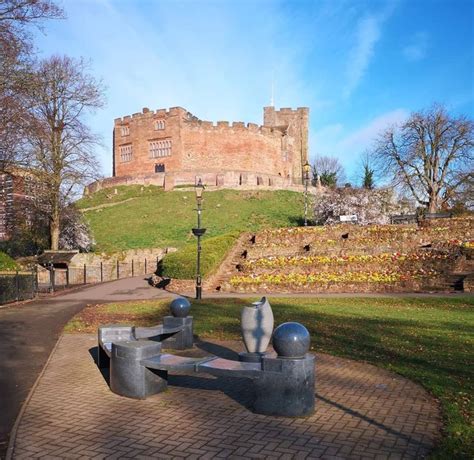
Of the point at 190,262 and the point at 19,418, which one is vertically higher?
the point at 190,262

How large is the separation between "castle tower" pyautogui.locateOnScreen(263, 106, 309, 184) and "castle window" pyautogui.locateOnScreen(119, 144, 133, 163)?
20833mm

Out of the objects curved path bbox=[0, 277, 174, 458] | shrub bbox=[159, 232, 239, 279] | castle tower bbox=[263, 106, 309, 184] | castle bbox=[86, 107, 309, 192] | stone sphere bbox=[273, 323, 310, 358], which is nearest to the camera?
stone sphere bbox=[273, 323, 310, 358]

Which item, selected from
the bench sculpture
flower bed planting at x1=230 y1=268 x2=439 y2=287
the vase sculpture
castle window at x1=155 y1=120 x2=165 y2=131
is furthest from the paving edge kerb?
castle window at x1=155 y1=120 x2=165 y2=131

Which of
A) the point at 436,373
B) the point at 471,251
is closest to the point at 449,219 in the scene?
the point at 471,251

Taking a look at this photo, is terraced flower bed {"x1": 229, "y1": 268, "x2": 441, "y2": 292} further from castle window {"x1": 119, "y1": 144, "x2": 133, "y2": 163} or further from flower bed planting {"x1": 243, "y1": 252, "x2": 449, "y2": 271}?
castle window {"x1": 119, "y1": 144, "x2": 133, "y2": 163}

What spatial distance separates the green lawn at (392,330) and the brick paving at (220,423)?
1.05 ft

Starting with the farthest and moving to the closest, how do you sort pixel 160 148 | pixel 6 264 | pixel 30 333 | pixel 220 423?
1. pixel 160 148
2. pixel 6 264
3. pixel 30 333
4. pixel 220 423

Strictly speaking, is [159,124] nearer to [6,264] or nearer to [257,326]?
[6,264]

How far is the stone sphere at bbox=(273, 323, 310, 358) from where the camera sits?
554 cm

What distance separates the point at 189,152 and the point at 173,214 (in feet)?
51.7

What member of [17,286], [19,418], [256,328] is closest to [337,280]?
[17,286]

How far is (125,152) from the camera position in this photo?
6016cm

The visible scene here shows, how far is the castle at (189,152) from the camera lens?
54.1 m

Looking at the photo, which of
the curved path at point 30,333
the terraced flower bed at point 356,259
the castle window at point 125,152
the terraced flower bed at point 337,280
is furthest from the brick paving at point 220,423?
the castle window at point 125,152
